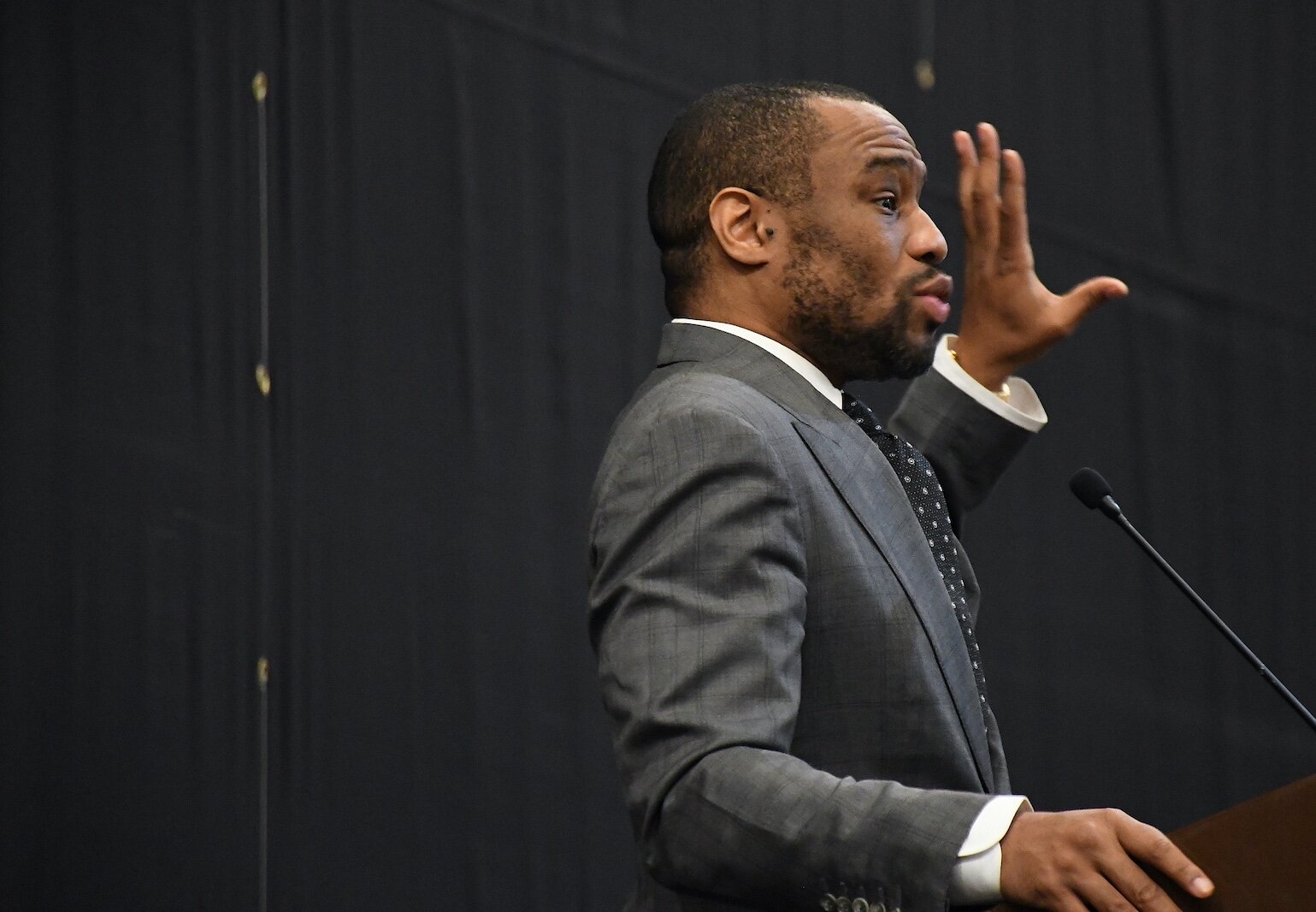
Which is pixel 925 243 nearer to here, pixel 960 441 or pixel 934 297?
pixel 934 297

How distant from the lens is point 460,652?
8.45ft

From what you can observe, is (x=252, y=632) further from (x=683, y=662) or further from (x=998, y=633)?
(x=683, y=662)

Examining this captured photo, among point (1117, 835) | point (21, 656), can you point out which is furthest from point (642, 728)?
point (21, 656)

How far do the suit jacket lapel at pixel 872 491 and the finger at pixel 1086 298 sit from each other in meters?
0.35

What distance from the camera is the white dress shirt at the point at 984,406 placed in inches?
39.4

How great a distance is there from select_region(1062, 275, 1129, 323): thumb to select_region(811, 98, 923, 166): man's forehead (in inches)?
9.7

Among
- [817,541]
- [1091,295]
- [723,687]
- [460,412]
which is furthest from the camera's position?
[460,412]

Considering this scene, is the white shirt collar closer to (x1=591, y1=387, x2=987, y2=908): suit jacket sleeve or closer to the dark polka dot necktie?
the dark polka dot necktie

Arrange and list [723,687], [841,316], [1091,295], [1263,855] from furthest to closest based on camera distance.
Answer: [1091,295] < [841,316] < [723,687] < [1263,855]

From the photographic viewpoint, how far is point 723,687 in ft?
3.63

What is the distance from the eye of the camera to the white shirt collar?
1.43 m

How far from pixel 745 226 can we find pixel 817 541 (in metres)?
0.35

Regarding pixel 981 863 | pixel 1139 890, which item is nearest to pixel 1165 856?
pixel 1139 890

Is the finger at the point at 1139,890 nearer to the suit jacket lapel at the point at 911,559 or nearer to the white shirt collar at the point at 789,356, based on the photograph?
the suit jacket lapel at the point at 911,559
